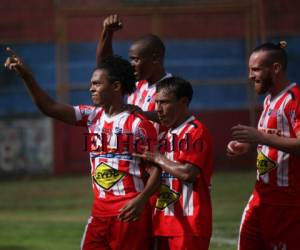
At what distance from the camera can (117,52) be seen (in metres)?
21.5

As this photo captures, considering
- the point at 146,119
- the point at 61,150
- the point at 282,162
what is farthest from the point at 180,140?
the point at 61,150

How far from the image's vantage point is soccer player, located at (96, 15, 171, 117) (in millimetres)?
8102

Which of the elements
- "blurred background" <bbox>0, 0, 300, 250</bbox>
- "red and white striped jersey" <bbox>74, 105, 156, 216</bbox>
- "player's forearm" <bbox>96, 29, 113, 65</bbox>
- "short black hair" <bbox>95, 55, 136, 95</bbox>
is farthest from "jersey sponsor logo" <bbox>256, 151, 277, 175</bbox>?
"blurred background" <bbox>0, 0, 300, 250</bbox>

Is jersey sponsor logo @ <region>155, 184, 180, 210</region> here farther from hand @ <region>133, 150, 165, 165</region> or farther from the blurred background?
the blurred background

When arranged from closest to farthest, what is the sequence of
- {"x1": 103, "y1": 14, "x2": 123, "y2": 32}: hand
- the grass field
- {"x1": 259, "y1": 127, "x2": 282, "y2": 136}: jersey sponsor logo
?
{"x1": 259, "y1": 127, "x2": 282, "y2": 136}: jersey sponsor logo
{"x1": 103, "y1": 14, "x2": 123, "y2": 32}: hand
the grass field

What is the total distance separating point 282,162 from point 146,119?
107cm

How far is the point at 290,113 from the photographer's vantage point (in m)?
7.42

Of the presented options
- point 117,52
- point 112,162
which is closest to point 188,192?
point 112,162

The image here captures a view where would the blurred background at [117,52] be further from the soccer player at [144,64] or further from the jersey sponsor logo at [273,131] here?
the jersey sponsor logo at [273,131]

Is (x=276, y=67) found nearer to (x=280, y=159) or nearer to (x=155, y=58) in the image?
(x=280, y=159)

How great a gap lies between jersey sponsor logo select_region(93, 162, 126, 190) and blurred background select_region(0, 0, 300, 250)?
1305cm

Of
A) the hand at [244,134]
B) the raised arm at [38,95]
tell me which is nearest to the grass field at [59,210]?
the raised arm at [38,95]

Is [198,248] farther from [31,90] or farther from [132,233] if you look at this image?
[31,90]

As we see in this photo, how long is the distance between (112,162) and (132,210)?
1.54 feet
